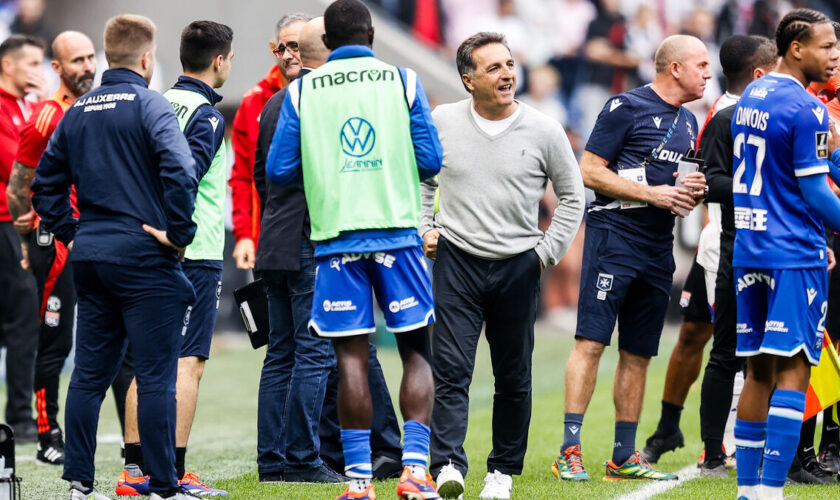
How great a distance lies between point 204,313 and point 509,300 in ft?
5.16

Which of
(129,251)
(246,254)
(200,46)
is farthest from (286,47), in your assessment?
(129,251)

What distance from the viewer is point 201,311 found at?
20.9ft

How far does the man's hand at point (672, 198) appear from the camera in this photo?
22.4ft

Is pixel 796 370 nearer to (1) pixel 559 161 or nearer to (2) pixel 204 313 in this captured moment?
(1) pixel 559 161

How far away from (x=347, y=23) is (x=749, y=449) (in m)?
2.63

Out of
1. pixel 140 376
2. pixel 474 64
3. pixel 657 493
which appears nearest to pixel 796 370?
pixel 657 493

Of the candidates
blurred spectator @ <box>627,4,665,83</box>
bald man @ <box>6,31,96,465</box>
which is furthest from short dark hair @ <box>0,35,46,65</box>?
blurred spectator @ <box>627,4,665,83</box>

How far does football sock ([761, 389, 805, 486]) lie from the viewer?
5402 mm

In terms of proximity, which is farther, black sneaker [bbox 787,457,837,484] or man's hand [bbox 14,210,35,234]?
man's hand [bbox 14,210,35,234]

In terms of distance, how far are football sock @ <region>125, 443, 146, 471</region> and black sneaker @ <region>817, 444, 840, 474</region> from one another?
12.7 feet

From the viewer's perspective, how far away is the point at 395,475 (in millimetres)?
6812

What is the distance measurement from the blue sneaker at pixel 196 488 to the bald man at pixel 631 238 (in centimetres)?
190

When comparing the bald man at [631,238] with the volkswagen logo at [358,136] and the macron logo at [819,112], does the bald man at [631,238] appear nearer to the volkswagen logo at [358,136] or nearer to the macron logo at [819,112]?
the macron logo at [819,112]

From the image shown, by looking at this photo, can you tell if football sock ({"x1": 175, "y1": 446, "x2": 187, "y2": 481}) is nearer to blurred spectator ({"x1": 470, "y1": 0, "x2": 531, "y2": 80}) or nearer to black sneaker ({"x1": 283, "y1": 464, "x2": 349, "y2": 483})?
black sneaker ({"x1": 283, "y1": 464, "x2": 349, "y2": 483})
